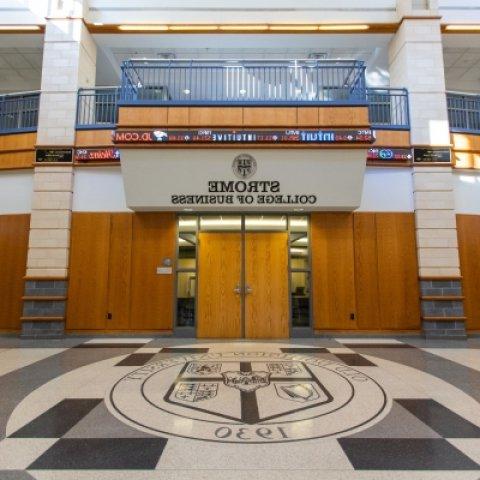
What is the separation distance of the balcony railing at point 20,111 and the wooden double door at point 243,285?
16.3 ft

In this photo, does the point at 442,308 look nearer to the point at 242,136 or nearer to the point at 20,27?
the point at 242,136

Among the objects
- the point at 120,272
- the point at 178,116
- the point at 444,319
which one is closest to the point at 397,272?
the point at 444,319

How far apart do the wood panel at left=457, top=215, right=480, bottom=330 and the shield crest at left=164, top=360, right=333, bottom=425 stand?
15.8 ft

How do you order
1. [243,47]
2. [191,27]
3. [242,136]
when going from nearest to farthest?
1. [242,136]
2. [191,27]
3. [243,47]

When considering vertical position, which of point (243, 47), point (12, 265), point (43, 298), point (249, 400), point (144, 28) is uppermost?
point (243, 47)

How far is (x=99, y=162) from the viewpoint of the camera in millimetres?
7371

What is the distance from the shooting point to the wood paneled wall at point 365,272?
7.11 meters

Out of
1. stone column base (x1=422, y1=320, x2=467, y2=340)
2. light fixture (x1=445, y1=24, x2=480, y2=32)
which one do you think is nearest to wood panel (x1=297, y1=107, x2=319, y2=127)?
light fixture (x1=445, y1=24, x2=480, y2=32)

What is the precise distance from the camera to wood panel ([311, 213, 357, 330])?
711 cm

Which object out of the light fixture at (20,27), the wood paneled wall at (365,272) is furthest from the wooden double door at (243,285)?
the light fixture at (20,27)

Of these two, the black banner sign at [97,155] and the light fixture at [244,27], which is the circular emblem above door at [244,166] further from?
the light fixture at [244,27]

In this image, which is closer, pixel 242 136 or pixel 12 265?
pixel 242 136

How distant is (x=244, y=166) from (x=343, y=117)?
2.12 metres

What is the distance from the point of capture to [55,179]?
732 cm
